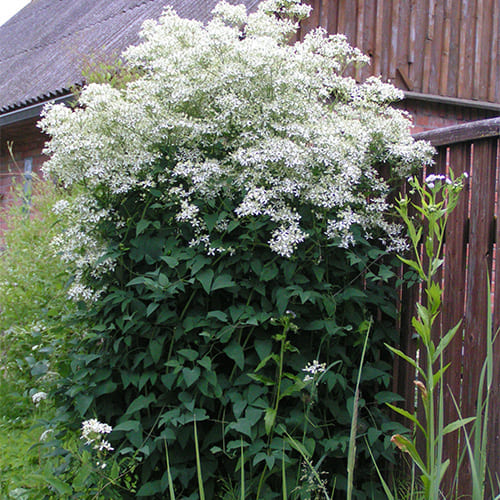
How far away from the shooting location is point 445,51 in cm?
702

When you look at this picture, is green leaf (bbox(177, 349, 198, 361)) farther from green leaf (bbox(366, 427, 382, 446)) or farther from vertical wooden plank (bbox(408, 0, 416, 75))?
vertical wooden plank (bbox(408, 0, 416, 75))

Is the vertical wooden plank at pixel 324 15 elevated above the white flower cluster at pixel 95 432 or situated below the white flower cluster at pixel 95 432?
below

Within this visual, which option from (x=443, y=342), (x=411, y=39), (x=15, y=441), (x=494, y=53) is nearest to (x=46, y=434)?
(x=15, y=441)

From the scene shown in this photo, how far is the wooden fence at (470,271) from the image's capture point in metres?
2.59

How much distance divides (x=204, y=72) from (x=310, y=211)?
0.83m

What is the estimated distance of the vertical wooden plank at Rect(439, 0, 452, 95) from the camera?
6973 mm

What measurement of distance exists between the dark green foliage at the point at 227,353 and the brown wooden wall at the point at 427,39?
164 inches

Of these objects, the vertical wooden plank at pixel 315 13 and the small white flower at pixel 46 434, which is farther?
the vertical wooden plank at pixel 315 13

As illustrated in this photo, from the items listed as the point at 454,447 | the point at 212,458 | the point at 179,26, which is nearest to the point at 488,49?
the point at 179,26

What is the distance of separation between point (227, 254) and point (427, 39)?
17.5ft

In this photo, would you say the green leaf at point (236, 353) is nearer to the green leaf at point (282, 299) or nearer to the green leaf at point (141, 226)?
the green leaf at point (282, 299)

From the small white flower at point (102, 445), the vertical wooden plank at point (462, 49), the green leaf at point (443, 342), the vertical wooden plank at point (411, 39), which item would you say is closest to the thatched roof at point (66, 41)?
the vertical wooden plank at point (411, 39)

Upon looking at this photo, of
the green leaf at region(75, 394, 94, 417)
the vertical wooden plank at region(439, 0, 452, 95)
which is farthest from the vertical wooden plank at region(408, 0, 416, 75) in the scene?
the green leaf at region(75, 394, 94, 417)

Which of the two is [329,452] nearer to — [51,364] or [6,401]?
[51,364]
